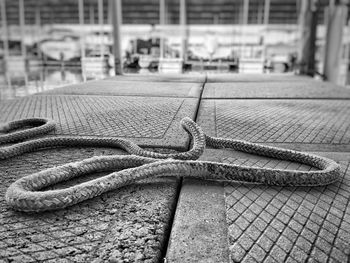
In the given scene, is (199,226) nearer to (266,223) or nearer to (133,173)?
(266,223)

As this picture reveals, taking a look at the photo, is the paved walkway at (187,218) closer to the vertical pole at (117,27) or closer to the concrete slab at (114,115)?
the concrete slab at (114,115)

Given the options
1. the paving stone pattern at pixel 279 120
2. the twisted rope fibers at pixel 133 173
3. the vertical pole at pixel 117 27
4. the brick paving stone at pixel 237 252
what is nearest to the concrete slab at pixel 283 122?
the paving stone pattern at pixel 279 120

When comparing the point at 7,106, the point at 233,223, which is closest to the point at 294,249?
the point at 233,223

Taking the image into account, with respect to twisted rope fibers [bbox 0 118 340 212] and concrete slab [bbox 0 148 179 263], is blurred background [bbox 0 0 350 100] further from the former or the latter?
concrete slab [bbox 0 148 179 263]

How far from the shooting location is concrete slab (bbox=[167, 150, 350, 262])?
2.63ft

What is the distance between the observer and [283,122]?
222 cm

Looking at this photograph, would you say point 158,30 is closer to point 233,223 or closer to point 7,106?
point 7,106

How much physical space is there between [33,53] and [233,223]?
1894cm

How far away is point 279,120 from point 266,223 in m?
1.46

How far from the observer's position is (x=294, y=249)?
2.69 ft

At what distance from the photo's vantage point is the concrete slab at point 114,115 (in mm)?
1829

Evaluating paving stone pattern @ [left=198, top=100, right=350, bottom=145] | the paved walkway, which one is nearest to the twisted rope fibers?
the paved walkway

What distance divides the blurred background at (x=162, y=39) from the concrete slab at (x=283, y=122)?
7956mm

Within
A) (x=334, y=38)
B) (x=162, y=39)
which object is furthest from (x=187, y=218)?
(x=162, y=39)
